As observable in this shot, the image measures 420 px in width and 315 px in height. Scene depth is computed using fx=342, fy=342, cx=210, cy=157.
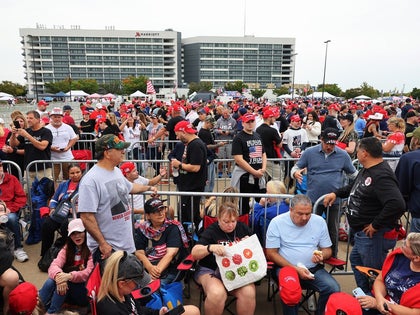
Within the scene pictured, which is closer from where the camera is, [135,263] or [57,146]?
[135,263]

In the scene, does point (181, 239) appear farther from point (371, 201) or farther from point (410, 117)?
point (410, 117)

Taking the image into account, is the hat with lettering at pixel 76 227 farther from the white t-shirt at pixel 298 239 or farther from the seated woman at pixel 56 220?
the white t-shirt at pixel 298 239

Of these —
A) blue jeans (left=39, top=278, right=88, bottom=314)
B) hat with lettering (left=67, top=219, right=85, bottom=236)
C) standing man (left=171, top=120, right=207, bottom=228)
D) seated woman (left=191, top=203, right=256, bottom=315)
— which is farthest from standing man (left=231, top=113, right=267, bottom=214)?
blue jeans (left=39, top=278, right=88, bottom=314)

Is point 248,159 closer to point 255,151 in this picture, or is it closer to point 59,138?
point 255,151

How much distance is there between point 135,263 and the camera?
2646 millimetres

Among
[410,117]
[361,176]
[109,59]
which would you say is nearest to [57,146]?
[361,176]

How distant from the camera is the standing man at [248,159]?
535 cm

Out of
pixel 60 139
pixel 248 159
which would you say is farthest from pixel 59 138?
pixel 248 159

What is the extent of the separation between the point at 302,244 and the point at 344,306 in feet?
2.88

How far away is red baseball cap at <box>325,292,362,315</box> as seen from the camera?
2811 mm

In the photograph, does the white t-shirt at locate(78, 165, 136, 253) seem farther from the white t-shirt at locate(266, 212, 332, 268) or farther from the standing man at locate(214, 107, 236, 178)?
the standing man at locate(214, 107, 236, 178)

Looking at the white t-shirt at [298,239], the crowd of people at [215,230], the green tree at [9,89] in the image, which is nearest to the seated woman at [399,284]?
the crowd of people at [215,230]

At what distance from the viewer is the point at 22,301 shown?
114 inches

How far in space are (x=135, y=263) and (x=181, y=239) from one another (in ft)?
Result: 4.64
